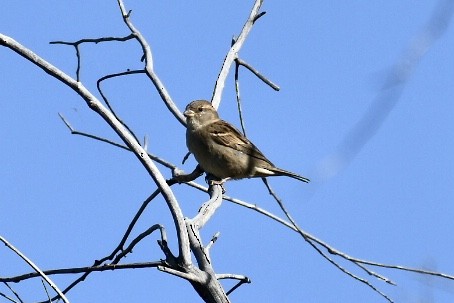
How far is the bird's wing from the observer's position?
8438mm

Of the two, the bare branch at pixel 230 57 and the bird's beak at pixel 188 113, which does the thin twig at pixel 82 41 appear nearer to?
the bare branch at pixel 230 57

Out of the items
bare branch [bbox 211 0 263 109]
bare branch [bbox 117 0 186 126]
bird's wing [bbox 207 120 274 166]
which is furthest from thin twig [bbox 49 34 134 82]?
bird's wing [bbox 207 120 274 166]

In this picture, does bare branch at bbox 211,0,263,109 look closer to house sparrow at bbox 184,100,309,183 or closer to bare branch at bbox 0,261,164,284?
house sparrow at bbox 184,100,309,183

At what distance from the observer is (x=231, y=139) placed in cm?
859

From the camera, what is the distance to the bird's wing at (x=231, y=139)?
8.44 m

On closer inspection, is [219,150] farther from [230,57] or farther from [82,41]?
[82,41]

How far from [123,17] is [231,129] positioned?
248cm

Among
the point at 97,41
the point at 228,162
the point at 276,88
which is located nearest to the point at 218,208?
the point at 276,88

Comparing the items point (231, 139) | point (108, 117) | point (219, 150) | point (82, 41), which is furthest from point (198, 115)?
point (108, 117)

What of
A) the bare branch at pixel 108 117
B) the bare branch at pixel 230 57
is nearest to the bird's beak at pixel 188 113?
the bare branch at pixel 230 57

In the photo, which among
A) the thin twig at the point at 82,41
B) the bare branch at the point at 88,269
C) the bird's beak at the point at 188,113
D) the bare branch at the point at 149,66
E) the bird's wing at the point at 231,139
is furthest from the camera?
the bird's wing at the point at 231,139

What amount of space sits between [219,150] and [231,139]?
17.4 inches

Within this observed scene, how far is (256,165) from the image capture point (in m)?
8.36

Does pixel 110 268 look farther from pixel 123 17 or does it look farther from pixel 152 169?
pixel 123 17
